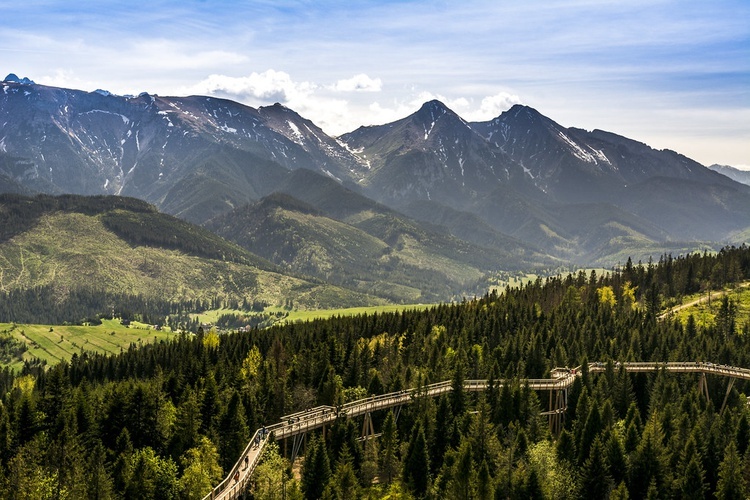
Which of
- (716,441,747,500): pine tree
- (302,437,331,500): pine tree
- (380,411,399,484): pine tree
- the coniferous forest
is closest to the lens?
(716,441,747,500): pine tree

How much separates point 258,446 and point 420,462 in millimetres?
25444

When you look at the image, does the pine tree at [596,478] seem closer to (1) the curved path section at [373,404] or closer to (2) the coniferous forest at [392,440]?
(2) the coniferous forest at [392,440]

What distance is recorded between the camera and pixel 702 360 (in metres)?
182

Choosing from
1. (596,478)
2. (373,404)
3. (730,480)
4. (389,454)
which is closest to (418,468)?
(389,454)

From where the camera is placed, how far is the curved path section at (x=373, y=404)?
112575 millimetres

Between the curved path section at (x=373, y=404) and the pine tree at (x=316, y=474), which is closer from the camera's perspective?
the curved path section at (x=373, y=404)

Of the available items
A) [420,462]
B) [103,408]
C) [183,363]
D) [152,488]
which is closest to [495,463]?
[420,462]

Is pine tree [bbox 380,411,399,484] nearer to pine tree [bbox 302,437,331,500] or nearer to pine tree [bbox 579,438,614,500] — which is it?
pine tree [bbox 302,437,331,500]

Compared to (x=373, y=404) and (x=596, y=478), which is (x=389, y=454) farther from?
(x=596, y=478)

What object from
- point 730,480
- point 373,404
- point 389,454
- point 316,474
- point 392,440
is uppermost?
point 373,404

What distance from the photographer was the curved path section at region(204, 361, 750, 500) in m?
113

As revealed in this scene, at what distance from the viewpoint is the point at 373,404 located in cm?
14425

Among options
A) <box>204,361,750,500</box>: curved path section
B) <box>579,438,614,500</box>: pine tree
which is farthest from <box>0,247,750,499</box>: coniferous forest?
<box>204,361,750,500</box>: curved path section

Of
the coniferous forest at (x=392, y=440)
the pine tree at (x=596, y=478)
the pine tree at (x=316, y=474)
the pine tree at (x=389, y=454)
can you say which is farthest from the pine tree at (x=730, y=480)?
the pine tree at (x=316, y=474)
